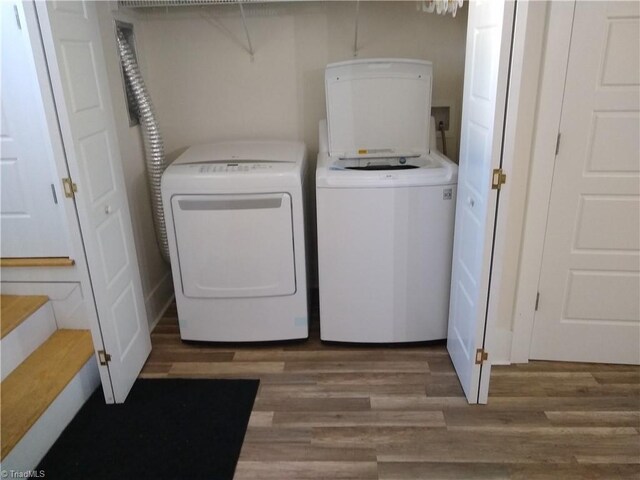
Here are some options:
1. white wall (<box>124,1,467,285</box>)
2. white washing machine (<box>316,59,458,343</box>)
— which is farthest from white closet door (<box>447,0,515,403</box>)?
white wall (<box>124,1,467,285</box>)

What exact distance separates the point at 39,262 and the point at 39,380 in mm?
558

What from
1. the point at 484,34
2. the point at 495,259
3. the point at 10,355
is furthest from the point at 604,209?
the point at 10,355

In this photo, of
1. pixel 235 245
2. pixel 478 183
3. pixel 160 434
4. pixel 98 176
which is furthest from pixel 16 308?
pixel 478 183

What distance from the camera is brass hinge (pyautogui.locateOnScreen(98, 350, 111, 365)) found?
6.58 feet

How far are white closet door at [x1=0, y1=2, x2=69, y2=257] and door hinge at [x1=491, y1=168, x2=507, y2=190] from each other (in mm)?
1720

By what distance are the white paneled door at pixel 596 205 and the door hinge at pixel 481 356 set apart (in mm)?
470

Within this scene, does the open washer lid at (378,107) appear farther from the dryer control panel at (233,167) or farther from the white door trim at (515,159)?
the white door trim at (515,159)

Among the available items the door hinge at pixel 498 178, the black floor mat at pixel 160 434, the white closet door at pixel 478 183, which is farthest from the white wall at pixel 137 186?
the door hinge at pixel 498 178

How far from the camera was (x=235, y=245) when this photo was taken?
7.73ft

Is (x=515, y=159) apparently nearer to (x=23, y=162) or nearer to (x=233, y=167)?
(x=233, y=167)

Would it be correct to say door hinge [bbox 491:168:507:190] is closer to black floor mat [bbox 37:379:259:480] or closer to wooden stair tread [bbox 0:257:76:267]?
black floor mat [bbox 37:379:259:480]

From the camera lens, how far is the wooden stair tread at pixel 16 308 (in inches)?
80.6

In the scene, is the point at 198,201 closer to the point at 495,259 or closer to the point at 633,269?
the point at 495,259

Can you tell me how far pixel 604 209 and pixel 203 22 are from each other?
89.4 inches
